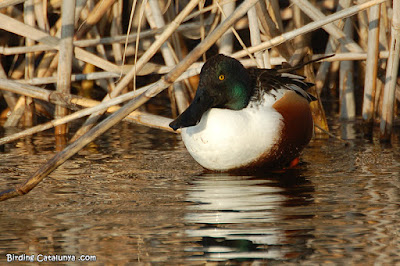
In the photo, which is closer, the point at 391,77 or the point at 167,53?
the point at 391,77

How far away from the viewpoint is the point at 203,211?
324 cm

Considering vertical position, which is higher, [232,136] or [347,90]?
[347,90]

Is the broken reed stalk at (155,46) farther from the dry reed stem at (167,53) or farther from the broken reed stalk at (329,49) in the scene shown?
the broken reed stalk at (329,49)

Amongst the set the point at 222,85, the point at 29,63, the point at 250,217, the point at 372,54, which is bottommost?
the point at 250,217

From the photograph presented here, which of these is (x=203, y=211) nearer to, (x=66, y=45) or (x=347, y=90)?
(x=66, y=45)

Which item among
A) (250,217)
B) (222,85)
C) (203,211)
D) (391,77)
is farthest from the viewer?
(391,77)

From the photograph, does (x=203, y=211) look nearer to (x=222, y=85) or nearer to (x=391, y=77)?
(x=222, y=85)

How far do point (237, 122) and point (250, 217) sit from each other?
0.98 metres

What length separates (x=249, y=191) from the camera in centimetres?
367

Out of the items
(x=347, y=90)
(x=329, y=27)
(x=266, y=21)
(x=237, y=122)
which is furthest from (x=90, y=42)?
(x=347, y=90)

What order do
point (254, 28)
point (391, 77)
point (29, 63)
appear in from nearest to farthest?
point (254, 28) → point (391, 77) → point (29, 63)

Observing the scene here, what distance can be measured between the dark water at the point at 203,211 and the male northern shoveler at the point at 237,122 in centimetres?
12

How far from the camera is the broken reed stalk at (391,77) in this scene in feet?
15.5

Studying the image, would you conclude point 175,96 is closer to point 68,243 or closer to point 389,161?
point 389,161
